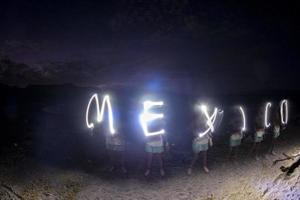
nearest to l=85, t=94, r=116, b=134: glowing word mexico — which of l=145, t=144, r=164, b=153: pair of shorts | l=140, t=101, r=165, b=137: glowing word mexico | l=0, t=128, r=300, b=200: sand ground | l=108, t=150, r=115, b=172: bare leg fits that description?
l=140, t=101, r=165, b=137: glowing word mexico

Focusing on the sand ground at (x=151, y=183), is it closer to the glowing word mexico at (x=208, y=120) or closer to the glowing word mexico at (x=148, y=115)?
the glowing word mexico at (x=208, y=120)

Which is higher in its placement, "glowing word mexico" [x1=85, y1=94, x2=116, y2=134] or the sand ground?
"glowing word mexico" [x1=85, y1=94, x2=116, y2=134]

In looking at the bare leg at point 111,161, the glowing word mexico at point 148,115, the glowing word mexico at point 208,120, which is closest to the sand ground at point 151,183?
the bare leg at point 111,161

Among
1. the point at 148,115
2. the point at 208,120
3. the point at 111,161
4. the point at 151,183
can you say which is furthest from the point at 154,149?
the point at 111,161

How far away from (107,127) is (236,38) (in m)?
8.22

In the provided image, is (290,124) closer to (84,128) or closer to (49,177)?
(84,128)

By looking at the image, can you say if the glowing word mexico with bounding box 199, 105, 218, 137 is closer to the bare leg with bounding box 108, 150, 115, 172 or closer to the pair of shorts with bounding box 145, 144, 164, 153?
the pair of shorts with bounding box 145, 144, 164, 153

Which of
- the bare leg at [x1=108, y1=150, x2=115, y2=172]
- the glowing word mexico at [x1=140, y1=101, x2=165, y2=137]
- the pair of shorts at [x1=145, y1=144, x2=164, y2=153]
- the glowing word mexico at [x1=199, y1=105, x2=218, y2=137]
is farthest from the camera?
the bare leg at [x1=108, y1=150, x2=115, y2=172]

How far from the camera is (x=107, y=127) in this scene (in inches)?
346

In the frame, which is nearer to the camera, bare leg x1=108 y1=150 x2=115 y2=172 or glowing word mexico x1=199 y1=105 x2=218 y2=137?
glowing word mexico x1=199 y1=105 x2=218 y2=137

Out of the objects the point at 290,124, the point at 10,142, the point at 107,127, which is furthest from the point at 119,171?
the point at 290,124

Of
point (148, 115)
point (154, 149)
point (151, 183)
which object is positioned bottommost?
point (151, 183)

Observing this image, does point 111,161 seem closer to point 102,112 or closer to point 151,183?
point 151,183

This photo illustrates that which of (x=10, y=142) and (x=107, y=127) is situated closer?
(x=107, y=127)
